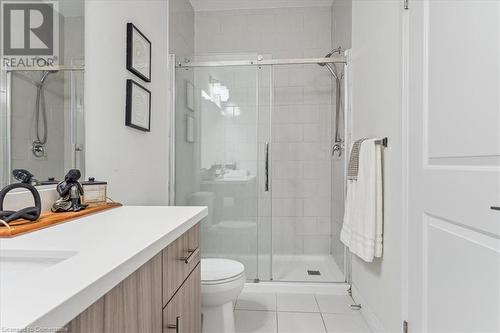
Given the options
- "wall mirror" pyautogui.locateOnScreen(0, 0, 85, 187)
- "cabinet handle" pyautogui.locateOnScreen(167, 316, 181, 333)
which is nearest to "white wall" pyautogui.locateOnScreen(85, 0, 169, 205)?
"wall mirror" pyautogui.locateOnScreen(0, 0, 85, 187)

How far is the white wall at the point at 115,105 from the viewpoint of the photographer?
4.38ft

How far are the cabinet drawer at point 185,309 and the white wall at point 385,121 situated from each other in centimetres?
99

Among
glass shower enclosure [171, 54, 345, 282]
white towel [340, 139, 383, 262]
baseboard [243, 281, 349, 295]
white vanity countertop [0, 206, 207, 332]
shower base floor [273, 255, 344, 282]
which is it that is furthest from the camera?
glass shower enclosure [171, 54, 345, 282]

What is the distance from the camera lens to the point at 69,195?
1121mm

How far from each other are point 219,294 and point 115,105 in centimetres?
114

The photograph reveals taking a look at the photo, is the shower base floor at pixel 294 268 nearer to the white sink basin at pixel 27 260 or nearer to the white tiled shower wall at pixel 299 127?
the white tiled shower wall at pixel 299 127

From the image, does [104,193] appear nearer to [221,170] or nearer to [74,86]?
[74,86]

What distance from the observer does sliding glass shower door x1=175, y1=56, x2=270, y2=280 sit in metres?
2.54

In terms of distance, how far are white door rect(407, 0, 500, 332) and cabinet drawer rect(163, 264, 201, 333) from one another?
0.97 metres

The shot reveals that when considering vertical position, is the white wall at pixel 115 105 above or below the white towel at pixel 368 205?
above

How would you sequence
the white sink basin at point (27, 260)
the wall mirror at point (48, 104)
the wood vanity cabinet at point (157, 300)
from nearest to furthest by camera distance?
the wood vanity cabinet at point (157, 300) < the white sink basin at point (27, 260) < the wall mirror at point (48, 104)

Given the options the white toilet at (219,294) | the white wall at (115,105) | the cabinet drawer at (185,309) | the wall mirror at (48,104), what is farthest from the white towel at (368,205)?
the wall mirror at (48,104)

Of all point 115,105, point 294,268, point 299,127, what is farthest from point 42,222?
point 299,127

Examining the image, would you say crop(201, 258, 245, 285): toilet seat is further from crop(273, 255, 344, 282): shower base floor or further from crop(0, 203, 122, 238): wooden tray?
crop(273, 255, 344, 282): shower base floor
